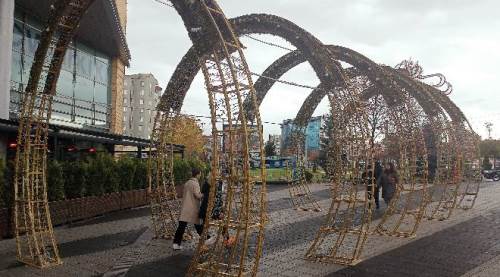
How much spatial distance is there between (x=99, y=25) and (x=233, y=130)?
15.1m

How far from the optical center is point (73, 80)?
63.6ft

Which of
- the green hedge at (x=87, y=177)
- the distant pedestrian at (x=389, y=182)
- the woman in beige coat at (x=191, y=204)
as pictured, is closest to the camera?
the woman in beige coat at (x=191, y=204)

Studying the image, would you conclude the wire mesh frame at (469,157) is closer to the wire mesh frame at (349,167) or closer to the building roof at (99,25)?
the wire mesh frame at (349,167)

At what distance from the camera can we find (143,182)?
17406 millimetres

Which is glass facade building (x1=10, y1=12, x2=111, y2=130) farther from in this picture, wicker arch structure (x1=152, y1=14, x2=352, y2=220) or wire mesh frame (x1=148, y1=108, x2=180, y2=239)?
wicker arch structure (x1=152, y1=14, x2=352, y2=220)

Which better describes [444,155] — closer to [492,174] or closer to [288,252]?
[288,252]

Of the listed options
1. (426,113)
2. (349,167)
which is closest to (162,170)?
(349,167)

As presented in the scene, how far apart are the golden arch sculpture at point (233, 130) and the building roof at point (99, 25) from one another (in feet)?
28.8

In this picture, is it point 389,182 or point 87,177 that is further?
point 389,182

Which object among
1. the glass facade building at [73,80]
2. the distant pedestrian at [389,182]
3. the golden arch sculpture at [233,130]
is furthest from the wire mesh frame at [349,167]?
the glass facade building at [73,80]

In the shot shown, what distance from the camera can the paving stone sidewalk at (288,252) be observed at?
7.62 metres

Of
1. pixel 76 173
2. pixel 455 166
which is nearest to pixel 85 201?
pixel 76 173

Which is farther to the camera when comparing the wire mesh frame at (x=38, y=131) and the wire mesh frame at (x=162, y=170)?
the wire mesh frame at (x=162, y=170)

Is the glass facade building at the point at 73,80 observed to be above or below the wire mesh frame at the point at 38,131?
above
